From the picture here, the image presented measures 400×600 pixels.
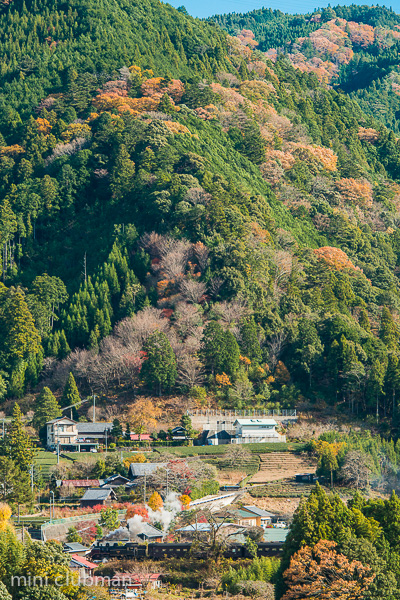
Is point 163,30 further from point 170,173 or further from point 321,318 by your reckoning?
point 321,318

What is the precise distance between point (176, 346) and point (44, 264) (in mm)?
22482

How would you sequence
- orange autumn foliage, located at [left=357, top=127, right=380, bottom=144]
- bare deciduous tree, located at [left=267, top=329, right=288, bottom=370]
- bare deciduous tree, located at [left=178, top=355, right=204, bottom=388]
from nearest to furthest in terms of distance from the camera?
bare deciduous tree, located at [left=178, top=355, right=204, bottom=388] < bare deciduous tree, located at [left=267, top=329, right=288, bottom=370] < orange autumn foliage, located at [left=357, top=127, right=380, bottom=144]

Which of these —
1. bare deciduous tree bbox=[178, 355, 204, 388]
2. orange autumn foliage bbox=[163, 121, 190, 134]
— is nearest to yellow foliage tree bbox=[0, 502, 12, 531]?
bare deciduous tree bbox=[178, 355, 204, 388]

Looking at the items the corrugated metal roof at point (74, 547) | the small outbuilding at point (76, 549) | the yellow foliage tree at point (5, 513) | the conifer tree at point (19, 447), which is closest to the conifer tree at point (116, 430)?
the conifer tree at point (19, 447)

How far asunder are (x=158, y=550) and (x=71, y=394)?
2639cm

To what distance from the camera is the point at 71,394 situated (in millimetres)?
74062

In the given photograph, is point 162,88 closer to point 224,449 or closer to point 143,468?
point 224,449

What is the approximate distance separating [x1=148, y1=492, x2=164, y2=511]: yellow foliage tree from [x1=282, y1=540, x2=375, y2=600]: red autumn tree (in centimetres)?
1745

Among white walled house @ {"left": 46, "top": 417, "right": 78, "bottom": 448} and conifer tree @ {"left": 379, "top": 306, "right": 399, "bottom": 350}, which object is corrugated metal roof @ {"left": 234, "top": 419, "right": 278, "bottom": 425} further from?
conifer tree @ {"left": 379, "top": 306, "right": 399, "bottom": 350}

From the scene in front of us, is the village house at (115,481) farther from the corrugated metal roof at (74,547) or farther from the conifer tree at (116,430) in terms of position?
the corrugated metal roof at (74,547)

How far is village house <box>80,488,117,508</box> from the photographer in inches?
2307

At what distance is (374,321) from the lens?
85500 millimetres

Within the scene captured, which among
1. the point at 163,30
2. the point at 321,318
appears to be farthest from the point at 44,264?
the point at 163,30

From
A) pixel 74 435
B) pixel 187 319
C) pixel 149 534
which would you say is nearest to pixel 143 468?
pixel 74 435
